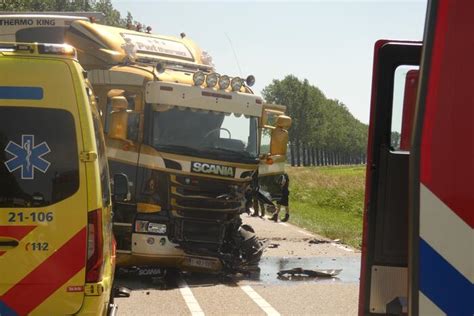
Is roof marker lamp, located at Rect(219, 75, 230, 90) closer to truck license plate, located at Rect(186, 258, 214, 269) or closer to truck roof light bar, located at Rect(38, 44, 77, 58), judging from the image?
truck license plate, located at Rect(186, 258, 214, 269)

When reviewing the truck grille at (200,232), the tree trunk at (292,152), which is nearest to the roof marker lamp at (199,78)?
the truck grille at (200,232)

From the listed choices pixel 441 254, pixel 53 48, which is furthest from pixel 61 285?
pixel 441 254

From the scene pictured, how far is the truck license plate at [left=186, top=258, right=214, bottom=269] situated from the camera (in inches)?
404

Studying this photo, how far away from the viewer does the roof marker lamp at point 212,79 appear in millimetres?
10508

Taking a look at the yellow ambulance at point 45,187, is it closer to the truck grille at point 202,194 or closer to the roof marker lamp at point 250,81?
the truck grille at point 202,194

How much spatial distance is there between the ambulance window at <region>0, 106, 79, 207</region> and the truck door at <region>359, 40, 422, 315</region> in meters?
2.29

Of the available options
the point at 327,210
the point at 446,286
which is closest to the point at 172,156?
the point at 446,286

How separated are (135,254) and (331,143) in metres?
116

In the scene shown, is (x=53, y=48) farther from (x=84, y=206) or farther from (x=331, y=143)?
(x=331, y=143)

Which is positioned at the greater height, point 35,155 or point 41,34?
point 41,34

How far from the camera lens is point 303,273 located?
37.7ft

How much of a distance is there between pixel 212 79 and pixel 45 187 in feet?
20.6

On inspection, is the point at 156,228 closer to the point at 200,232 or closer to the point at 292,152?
the point at 200,232

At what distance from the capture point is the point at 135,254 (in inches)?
395
